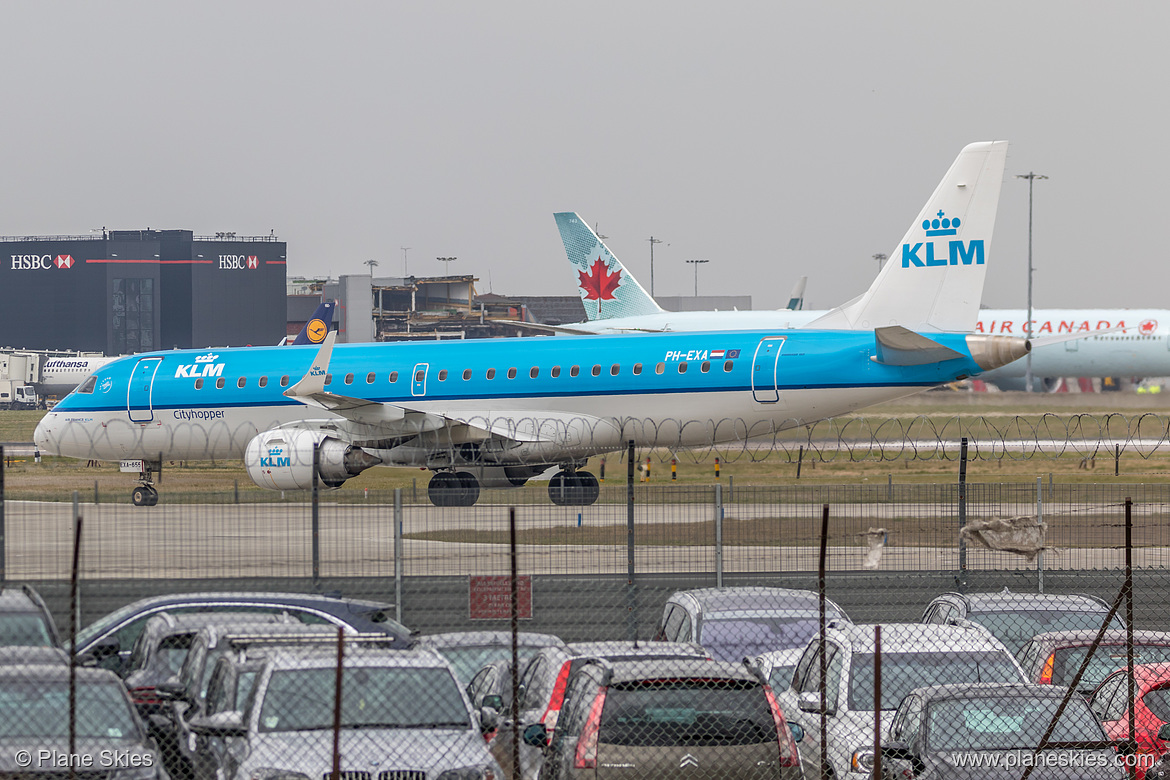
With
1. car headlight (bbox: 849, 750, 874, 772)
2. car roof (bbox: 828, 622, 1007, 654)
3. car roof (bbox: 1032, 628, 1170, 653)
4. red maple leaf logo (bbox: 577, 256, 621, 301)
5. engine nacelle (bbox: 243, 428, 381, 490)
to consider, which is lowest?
car headlight (bbox: 849, 750, 874, 772)

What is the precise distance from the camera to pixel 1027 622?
543 inches

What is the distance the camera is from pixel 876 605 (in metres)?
16.8

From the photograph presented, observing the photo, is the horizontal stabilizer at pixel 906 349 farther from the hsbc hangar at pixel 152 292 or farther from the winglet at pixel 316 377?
the hsbc hangar at pixel 152 292

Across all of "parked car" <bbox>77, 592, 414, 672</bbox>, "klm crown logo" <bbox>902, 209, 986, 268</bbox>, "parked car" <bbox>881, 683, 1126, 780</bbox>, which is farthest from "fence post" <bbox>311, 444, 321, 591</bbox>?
"klm crown logo" <bbox>902, 209, 986, 268</bbox>

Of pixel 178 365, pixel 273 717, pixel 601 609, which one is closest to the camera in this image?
pixel 273 717

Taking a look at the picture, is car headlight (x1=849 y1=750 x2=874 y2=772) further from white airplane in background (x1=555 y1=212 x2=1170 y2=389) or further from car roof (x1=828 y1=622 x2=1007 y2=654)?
white airplane in background (x1=555 y1=212 x2=1170 y2=389)

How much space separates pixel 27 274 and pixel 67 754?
5784 inches

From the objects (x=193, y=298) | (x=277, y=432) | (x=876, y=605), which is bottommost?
(x=876, y=605)

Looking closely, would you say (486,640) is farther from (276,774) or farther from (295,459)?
(295,459)

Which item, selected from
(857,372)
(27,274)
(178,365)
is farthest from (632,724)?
(27,274)

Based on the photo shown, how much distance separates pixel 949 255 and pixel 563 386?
27.8ft

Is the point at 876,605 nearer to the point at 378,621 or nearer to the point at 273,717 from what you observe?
the point at 378,621

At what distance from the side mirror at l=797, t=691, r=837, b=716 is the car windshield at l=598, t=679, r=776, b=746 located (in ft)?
4.92

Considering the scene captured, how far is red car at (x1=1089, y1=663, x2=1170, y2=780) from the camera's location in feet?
32.7
